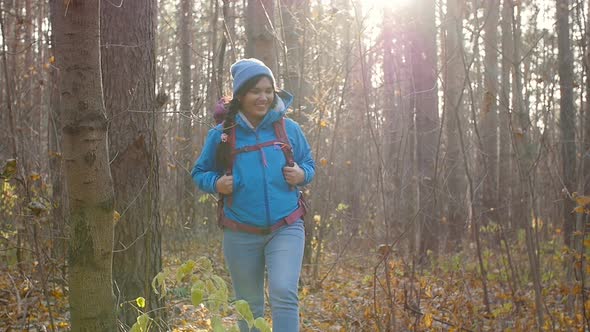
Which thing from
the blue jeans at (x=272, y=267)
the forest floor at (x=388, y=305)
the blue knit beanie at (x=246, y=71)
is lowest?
the forest floor at (x=388, y=305)

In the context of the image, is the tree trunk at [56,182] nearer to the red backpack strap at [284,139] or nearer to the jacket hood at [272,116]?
the jacket hood at [272,116]

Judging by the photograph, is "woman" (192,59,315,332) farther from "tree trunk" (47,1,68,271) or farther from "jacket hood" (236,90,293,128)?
"tree trunk" (47,1,68,271)

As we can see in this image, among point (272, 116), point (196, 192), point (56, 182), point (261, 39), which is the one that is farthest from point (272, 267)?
point (196, 192)

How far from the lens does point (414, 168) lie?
9.85 meters

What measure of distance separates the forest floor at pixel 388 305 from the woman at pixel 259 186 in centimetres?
44

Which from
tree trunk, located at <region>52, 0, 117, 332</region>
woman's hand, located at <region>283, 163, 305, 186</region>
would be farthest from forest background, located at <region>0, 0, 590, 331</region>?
woman's hand, located at <region>283, 163, 305, 186</region>

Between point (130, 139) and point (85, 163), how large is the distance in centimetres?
185

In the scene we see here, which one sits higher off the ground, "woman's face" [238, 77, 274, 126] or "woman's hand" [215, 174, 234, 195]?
"woman's face" [238, 77, 274, 126]

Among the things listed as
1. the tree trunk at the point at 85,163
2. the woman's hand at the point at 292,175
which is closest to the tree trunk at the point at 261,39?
the woman's hand at the point at 292,175

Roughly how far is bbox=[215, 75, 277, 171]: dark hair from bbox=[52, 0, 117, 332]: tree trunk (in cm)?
131

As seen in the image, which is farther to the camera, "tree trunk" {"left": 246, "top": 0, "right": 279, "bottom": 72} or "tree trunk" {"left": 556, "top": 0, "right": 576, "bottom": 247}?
"tree trunk" {"left": 556, "top": 0, "right": 576, "bottom": 247}

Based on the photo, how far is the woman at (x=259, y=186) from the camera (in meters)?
3.45

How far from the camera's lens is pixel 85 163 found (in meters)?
2.25

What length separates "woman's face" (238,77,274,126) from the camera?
11.8 ft
